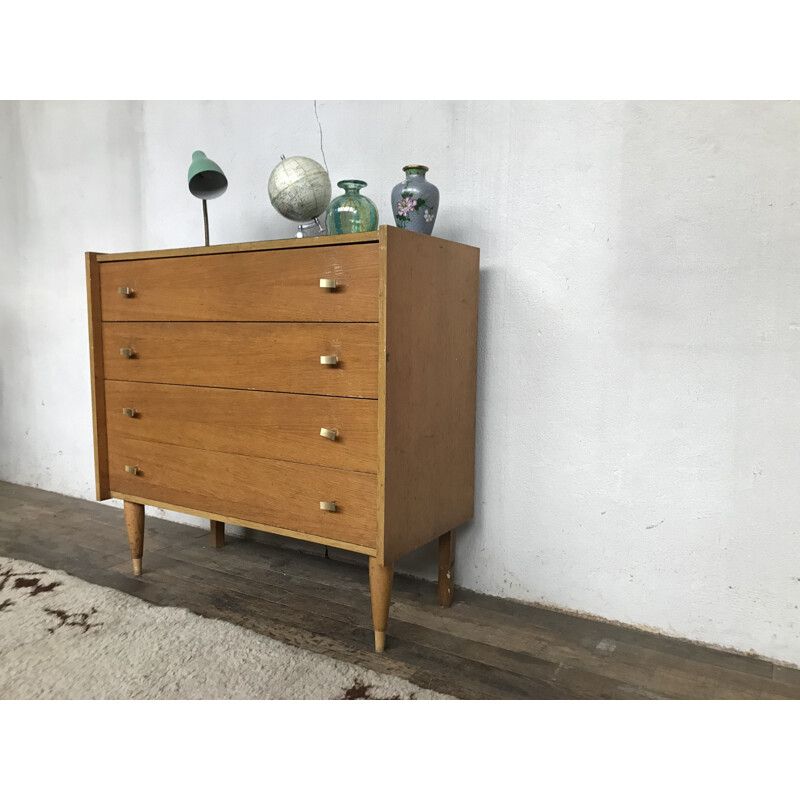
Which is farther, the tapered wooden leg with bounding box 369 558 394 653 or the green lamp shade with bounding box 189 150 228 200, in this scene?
the green lamp shade with bounding box 189 150 228 200

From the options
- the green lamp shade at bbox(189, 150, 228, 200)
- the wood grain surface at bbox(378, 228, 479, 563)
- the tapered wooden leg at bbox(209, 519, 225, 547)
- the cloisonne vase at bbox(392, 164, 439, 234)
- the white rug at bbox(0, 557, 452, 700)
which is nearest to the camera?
the white rug at bbox(0, 557, 452, 700)

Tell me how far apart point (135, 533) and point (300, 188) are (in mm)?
1233

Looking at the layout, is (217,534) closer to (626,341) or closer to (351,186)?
(351,186)

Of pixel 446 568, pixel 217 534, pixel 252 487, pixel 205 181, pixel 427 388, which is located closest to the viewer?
pixel 427 388

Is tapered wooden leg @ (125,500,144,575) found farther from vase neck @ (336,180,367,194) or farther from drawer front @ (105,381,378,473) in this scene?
vase neck @ (336,180,367,194)

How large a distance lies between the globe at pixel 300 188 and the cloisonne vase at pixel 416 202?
0.74 ft

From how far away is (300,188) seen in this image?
1.87 metres

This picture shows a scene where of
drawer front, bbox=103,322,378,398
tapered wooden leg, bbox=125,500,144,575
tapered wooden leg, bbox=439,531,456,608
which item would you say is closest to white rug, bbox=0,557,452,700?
tapered wooden leg, bbox=125,500,144,575

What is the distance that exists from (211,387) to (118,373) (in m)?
0.44

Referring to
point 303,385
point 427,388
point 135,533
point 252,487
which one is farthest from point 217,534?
point 427,388

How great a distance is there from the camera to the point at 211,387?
1888 millimetres

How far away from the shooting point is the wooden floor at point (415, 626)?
154 centimetres

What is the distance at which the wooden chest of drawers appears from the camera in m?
1.59

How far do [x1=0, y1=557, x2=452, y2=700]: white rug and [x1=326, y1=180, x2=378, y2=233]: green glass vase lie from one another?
110 cm
